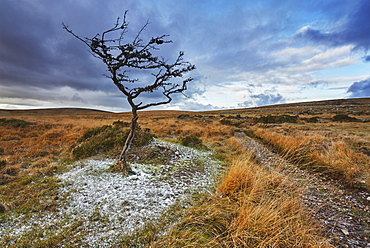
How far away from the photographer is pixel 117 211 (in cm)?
414

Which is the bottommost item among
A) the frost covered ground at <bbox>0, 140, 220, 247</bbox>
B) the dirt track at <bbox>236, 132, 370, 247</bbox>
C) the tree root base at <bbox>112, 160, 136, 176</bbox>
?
the dirt track at <bbox>236, 132, 370, 247</bbox>

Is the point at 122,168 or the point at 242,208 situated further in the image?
the point at 122,168

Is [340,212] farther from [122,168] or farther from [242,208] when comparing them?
[122,168]

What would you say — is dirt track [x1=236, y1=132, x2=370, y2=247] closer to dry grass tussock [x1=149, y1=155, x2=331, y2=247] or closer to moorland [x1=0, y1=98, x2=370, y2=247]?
moorland [x1=0, y1=98, x2=370, y2=247]

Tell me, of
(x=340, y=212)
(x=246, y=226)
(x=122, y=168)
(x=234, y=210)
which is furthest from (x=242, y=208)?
(x=122, y=168)

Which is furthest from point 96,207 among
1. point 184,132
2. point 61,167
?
point 184,132

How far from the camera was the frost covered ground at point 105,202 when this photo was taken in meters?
3.38

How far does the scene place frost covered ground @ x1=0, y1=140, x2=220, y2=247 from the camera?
3.38 m

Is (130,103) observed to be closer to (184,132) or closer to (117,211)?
(117,211)

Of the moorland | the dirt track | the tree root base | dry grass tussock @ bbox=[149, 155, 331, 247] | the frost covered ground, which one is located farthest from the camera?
the tree root base

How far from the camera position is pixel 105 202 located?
454cm

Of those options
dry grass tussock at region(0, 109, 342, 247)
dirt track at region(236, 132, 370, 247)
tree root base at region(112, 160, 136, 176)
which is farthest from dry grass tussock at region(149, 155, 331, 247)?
tree root base at region(112, 160, 136, 176)

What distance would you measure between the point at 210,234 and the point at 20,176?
23.5 ft

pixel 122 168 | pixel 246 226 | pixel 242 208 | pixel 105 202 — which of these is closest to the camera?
pixel 246 226
